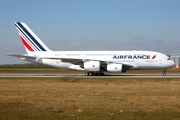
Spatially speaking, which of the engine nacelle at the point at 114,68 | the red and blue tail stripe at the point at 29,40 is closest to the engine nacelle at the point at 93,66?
the engine nacelle at the point at 114,68

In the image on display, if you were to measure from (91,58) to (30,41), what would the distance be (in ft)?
32.3

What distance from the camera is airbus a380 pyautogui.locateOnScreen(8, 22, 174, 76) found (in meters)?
39.0

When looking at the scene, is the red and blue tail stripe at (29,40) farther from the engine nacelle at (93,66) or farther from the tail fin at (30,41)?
the engine nacelle at (93,66)

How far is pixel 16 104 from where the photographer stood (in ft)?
42.2

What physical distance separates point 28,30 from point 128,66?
16.4 m

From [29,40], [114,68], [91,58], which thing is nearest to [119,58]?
[114,68]

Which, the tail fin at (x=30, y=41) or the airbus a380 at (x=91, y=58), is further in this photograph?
the tail fin at (x=30, y=41)

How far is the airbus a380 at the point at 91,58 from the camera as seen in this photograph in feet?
128

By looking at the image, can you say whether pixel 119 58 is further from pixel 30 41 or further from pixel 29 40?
pixel 29 40

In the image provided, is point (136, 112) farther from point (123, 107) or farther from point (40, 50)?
point (40, 50)

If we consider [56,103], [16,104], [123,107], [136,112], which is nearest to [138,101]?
[123,107]

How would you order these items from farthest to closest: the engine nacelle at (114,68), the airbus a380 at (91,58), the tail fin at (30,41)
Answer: the tail fin at (30,41) → the airbus a380 at (91,58) → the engine nacelle at (114,68)

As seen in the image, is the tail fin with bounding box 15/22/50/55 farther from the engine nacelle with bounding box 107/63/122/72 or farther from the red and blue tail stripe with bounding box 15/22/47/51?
the engine nacelle with bounding box 107/63/122/72

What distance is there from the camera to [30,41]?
42844mm
